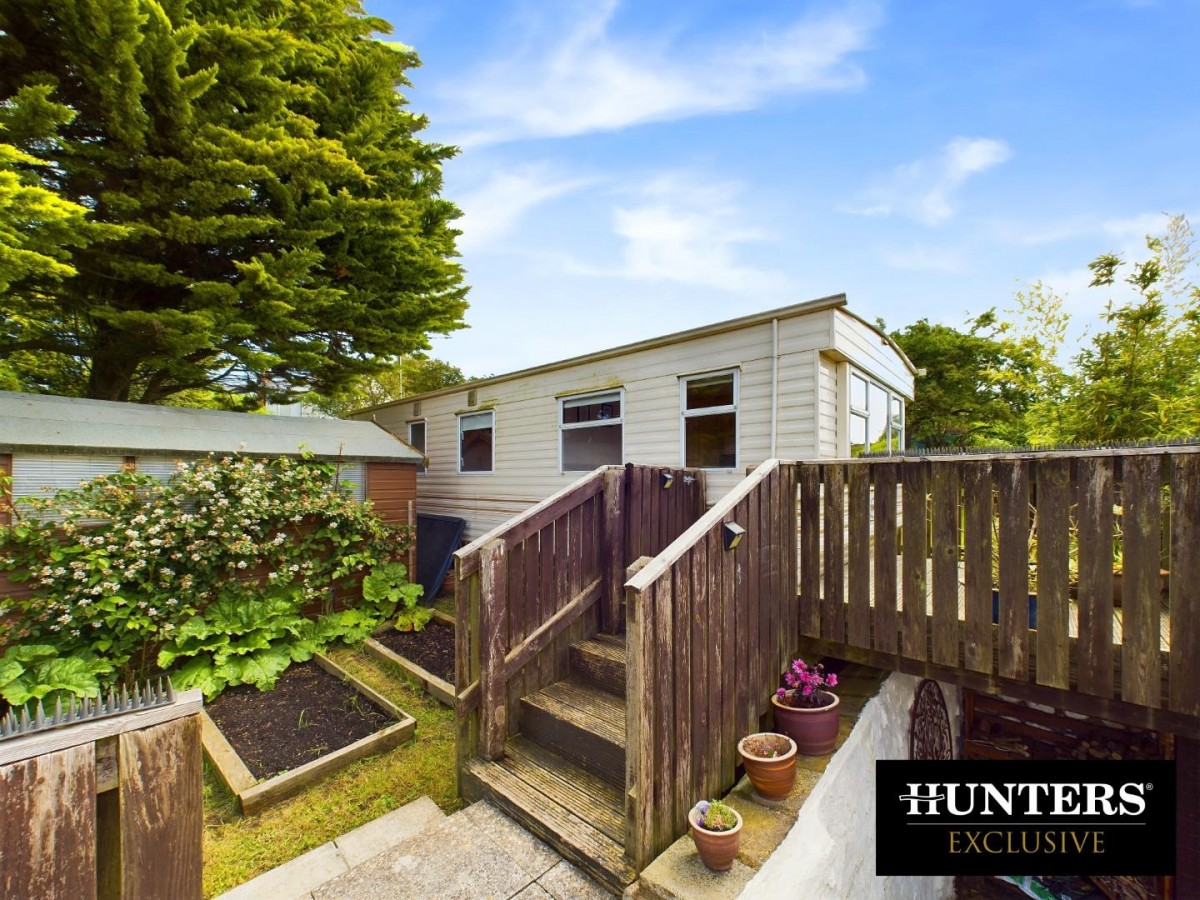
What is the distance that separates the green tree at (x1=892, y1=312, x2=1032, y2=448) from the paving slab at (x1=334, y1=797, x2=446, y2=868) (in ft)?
51.4

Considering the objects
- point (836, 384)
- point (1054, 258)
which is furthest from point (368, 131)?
point (1054, 258)

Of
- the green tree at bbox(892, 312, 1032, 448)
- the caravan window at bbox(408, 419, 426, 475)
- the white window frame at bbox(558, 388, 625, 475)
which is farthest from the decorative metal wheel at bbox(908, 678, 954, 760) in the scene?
the green tree at bbox(892, 312, 1032, 448)

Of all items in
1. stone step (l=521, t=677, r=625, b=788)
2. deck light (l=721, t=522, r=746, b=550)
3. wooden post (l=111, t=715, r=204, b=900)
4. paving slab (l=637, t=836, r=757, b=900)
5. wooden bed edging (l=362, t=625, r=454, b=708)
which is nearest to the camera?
wooden post (l=111, t=715, r=204, b=900)

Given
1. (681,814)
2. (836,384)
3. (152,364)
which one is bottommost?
(681,814)

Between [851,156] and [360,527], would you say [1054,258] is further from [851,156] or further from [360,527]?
[360,527]

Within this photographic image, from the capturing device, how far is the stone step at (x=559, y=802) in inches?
87.0

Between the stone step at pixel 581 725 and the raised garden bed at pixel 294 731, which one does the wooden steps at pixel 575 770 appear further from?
the raised garden bed at pixel 294 731

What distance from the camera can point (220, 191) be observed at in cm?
598

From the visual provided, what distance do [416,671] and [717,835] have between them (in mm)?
3802

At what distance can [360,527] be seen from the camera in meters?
6.37

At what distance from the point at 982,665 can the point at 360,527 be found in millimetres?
6388

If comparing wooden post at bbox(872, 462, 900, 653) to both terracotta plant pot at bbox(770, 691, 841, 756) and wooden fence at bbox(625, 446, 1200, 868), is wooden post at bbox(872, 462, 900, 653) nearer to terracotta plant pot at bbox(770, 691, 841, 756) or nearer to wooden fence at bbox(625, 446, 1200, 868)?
wooden fence at bbox(625, 446, 1200, 868)

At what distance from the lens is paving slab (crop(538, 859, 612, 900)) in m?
2.13

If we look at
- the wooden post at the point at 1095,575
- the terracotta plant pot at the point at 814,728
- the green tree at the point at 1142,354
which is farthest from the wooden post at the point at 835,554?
the green tree at the point at 1142,354
